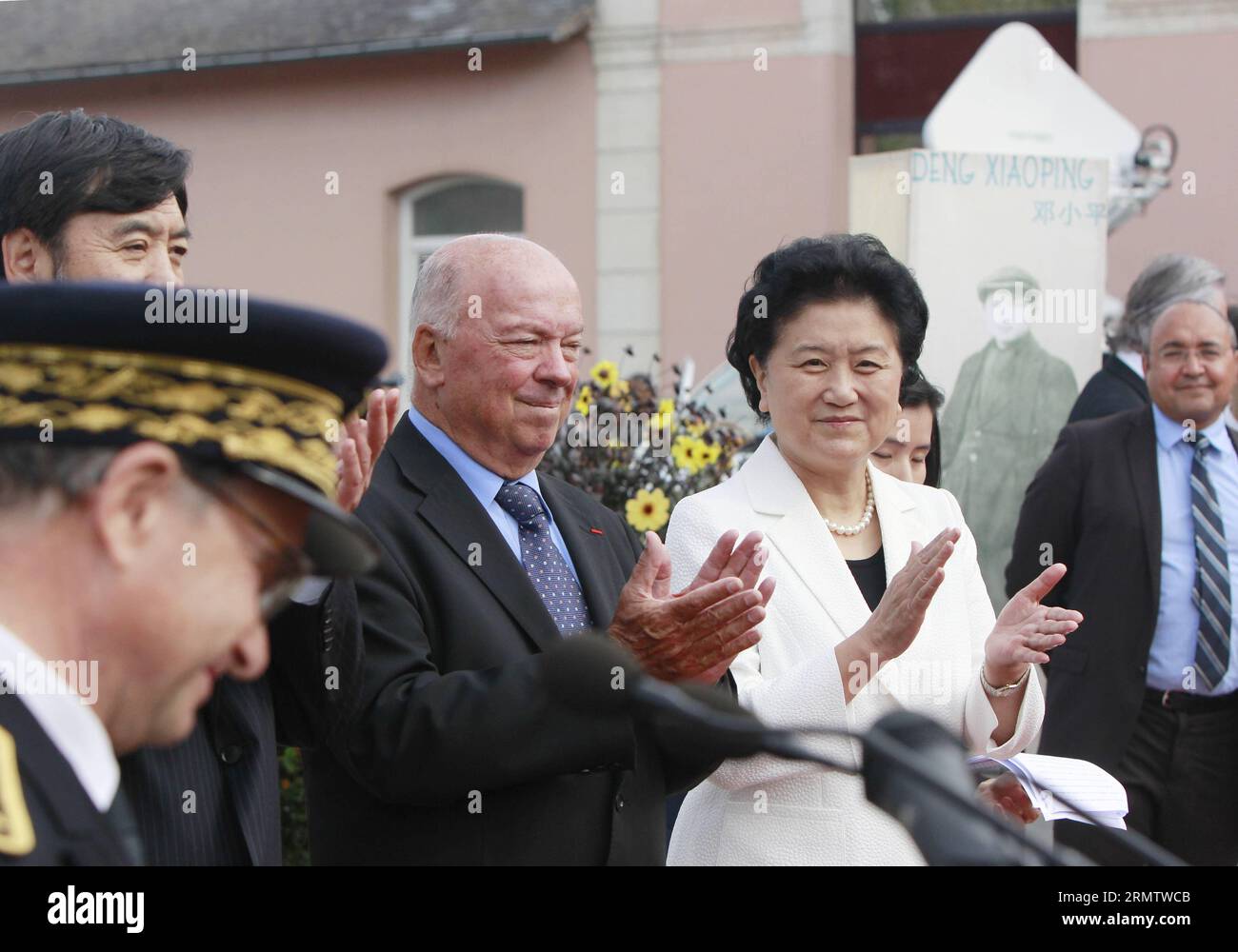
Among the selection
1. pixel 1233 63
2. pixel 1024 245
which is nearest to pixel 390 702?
pixel 1024 245

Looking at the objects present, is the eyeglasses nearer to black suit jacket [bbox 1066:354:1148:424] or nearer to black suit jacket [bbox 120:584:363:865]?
black suit jacket [bbox 120:584:363:865]

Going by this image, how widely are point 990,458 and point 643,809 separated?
11.2 feet

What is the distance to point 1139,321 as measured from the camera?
18.0 feet

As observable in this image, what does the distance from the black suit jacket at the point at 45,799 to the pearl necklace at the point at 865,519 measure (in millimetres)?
2222

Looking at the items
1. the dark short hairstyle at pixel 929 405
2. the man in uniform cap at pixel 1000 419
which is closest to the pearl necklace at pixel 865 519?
the dark short hairstyle at pixel 929 405

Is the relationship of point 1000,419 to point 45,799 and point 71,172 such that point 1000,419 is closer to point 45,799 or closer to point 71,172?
point 71,172

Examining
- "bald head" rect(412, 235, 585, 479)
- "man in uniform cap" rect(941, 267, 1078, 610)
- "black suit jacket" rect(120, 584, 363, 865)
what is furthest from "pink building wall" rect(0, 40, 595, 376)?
"black suit jacket" rect(120, 584, 363, 865)

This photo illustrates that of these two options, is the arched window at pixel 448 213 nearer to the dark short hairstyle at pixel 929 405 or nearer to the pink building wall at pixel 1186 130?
the pink building wall at pixel 1186 130

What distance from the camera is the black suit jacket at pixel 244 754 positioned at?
219 cm

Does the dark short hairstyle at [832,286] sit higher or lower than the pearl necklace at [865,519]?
higher

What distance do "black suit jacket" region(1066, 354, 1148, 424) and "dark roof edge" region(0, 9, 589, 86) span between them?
26.9 feet

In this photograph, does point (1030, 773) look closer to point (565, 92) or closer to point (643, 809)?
point (643, 809)

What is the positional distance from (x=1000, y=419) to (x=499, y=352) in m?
3.37

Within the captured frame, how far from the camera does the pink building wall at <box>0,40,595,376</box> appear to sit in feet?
44.3
